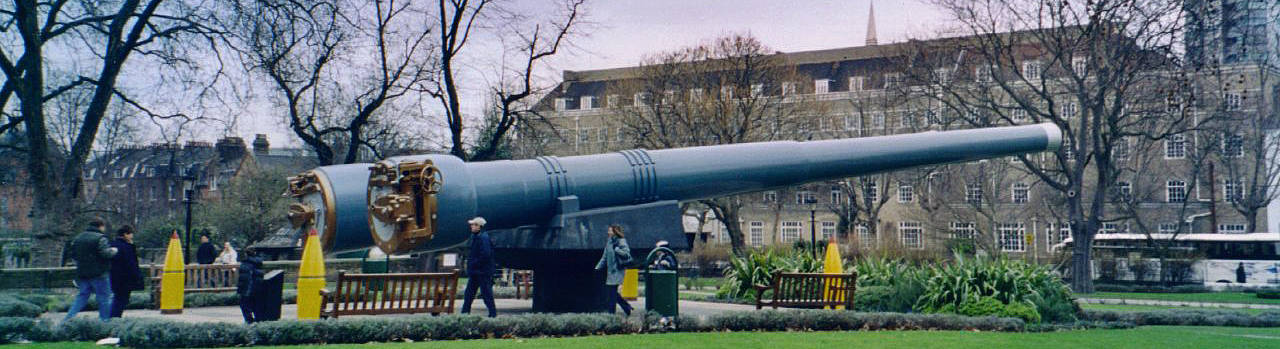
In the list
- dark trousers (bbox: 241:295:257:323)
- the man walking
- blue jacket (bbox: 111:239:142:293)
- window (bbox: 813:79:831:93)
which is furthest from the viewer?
window (bbox: 813:79:831:93)

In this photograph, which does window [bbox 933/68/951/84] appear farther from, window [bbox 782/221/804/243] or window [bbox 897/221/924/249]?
window [bbox 782/221/804/243]

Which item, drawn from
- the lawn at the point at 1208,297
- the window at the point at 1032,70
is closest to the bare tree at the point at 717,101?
the window at the point at 1032,70

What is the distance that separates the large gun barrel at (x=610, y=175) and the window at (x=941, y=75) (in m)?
21.1

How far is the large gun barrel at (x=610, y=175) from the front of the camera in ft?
34.5

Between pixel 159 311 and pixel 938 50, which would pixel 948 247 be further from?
pixel 159 311

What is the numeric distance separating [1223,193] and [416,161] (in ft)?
198

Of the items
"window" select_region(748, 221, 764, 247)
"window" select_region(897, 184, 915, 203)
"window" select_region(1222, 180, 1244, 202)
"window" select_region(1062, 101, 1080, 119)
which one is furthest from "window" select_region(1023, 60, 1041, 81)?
"window" select_region(748, 221, 764, 247)

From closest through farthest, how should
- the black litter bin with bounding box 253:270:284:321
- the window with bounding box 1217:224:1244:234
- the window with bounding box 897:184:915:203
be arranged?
the black litter bin with bounding box 253:270:284:321, the window with bounding box 1217:224:1244:234, the window with bounding box 897:184:915:203

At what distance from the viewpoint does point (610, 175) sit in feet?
40.3

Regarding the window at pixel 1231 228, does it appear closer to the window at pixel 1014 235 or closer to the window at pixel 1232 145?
the window at pixel 1232 145

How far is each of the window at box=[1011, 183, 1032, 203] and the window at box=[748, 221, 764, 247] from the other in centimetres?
1731

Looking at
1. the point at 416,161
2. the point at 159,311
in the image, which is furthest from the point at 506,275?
the point at 416,161

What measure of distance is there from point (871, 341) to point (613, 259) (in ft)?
9.47

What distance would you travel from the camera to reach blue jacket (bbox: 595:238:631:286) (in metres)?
12.2
